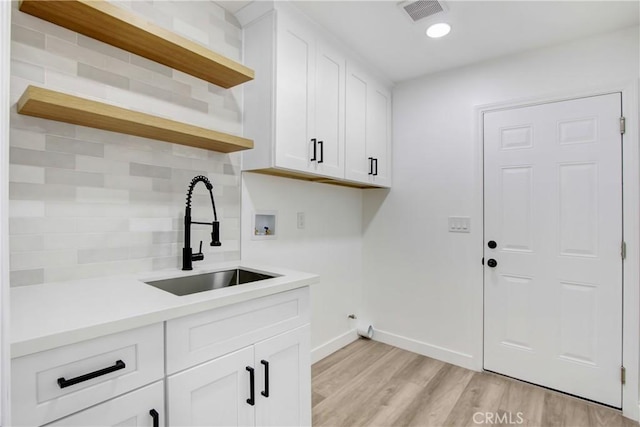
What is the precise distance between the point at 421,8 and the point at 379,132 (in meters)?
1.03

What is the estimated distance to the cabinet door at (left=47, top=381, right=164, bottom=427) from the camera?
857mm

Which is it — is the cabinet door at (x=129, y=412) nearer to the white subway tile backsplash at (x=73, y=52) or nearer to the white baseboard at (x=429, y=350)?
the white subway tile backsplash at (x=73, y=52)

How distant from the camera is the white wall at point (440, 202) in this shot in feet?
7.76

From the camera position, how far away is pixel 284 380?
4.69ft

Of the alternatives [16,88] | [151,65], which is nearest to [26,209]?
[16,88]

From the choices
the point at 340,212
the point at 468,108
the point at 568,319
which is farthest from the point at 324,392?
the point at 468,108

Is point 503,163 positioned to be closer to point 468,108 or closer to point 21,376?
point 468,108

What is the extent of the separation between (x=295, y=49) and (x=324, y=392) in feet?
7.30

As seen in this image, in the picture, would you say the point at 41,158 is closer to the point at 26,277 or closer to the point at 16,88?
the point at 16,88

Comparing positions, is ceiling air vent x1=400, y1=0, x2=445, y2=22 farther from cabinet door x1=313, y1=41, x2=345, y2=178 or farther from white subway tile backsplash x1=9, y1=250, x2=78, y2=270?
white subway tile backsplash x1=9, y1=250, x2=78, y2=270

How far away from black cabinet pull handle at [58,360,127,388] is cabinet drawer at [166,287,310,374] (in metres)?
0.14

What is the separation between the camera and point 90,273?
141 centimetres

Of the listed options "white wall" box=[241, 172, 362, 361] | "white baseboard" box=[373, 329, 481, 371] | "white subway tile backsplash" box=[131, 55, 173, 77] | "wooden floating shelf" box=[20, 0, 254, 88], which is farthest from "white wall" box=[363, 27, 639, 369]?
"white subway tile backsplash" box=[131, 55, 173, 77]

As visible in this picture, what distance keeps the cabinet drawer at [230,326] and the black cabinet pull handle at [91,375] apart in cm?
14
